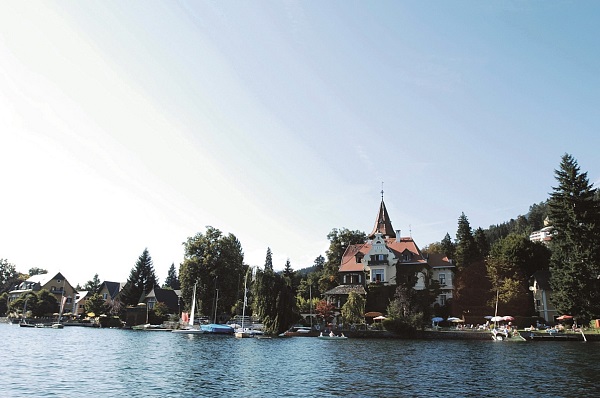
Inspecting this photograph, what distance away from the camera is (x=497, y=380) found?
80.8 ft

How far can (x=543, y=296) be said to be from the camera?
68.8 m

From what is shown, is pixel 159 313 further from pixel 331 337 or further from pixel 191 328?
pixel 331 337

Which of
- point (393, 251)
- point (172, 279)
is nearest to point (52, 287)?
point (172, 279)

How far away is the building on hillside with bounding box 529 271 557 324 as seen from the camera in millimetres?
68375

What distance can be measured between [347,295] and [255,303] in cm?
1539

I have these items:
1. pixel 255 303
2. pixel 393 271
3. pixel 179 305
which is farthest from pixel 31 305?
pixel 393 271

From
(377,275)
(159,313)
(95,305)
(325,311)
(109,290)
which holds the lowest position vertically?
(159,313)

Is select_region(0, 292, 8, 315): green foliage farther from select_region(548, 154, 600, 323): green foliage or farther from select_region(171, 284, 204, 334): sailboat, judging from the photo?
select_region(548, 154, 600, 323): green foliage

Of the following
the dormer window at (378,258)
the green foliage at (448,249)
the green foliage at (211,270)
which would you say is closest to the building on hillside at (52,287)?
the green foliage at (211,270)

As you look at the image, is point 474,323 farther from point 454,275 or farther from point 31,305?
point 31,305

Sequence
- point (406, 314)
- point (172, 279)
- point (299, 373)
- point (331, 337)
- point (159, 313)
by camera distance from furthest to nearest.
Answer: point (172, 279), point (159, 313), point (331, 337), point (406, 314), point (299, 373)

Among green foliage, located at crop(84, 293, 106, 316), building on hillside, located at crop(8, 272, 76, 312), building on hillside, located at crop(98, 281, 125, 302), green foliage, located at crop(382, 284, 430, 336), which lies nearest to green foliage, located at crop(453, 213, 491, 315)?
green foliage, located at crop(382, 284, 430, 336)

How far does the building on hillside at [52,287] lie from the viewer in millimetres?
119438

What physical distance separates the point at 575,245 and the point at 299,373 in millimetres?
45222
